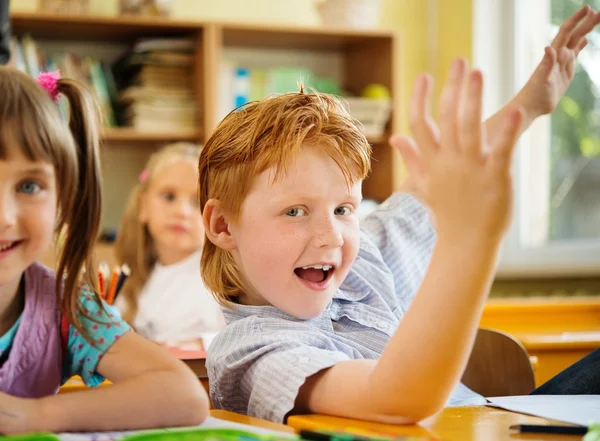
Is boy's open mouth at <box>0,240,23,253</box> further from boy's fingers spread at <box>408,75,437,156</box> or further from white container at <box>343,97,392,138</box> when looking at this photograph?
white container at <box>343,97,392,138</box>

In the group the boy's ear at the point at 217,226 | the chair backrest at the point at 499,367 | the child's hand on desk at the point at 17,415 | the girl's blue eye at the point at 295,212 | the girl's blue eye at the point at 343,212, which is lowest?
the chair backrest at the point at 499,367

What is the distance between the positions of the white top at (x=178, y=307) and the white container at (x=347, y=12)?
1.52 m

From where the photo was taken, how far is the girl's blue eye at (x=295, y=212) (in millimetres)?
1065

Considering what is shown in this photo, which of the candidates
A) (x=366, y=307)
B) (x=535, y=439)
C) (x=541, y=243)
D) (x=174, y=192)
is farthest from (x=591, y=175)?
(x=535, y=439)

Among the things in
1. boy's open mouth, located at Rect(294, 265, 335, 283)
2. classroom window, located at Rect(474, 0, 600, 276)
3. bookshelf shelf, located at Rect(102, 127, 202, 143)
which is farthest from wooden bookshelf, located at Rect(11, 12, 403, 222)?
boy's open mouth, located at Rect(294, 265, 335, 283)

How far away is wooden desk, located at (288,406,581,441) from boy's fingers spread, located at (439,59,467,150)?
294 mm

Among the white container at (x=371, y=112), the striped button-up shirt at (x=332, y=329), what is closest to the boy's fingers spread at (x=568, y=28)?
the striped button-up shirt at (x=332, y=329)

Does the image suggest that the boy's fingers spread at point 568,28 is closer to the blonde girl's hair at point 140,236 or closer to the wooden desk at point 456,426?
the wooden desk at point 456,426

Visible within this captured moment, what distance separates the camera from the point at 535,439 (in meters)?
0.85

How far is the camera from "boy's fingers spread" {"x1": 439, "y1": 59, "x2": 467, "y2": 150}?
30.4 inches

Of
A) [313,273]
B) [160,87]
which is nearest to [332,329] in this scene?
[313,273]

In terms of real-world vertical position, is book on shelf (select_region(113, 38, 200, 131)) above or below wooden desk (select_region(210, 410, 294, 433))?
above

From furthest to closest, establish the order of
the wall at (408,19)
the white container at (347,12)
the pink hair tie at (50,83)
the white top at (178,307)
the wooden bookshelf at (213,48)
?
1. the wall at (408,19)
2. the white container at (347,12)
3. the wooden bookshelf at (213,48)
4. the white top at (178,307)
5. the pink hair tie at (50,83)

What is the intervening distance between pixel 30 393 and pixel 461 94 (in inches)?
23.1
